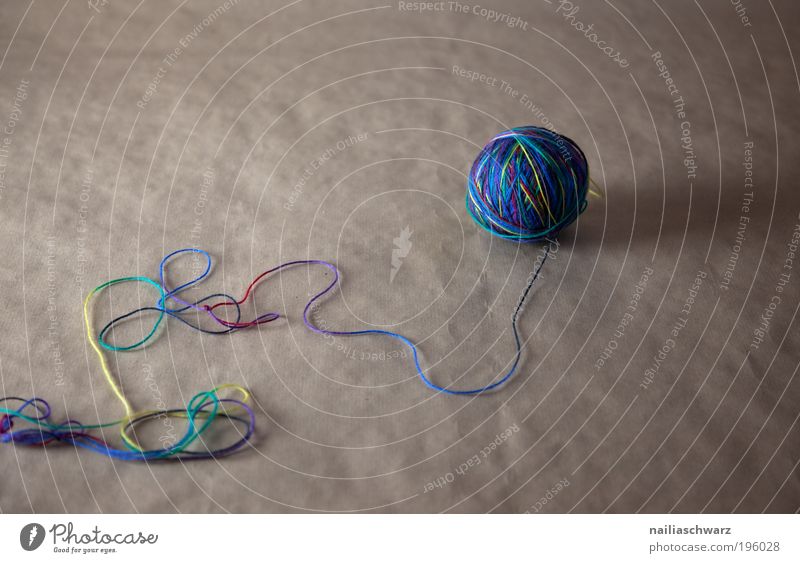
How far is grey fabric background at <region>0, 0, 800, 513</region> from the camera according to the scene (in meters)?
1.16

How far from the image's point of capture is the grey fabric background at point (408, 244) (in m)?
1.16

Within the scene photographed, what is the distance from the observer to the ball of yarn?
1.40m

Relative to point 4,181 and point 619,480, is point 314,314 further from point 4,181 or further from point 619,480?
point 4,181

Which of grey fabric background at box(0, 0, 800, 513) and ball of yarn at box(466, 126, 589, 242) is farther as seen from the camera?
ball of yarn at box(466, 126, 589, 242)

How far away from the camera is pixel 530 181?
1.40 metres

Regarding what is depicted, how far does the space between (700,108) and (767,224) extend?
0.49m

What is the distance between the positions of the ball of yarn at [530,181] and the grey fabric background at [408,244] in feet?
0.35

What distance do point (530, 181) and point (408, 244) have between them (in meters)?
0.31

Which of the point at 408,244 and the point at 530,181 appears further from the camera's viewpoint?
the point at 408,244

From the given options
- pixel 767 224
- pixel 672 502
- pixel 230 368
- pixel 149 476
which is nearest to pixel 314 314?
pixel 230 368

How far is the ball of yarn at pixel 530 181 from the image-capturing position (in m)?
1.40

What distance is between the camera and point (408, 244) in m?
1.56

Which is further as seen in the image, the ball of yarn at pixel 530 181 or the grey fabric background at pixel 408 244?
the ball of yarn at pixel 530 181

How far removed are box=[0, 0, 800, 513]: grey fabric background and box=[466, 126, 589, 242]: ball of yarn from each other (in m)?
0.11
